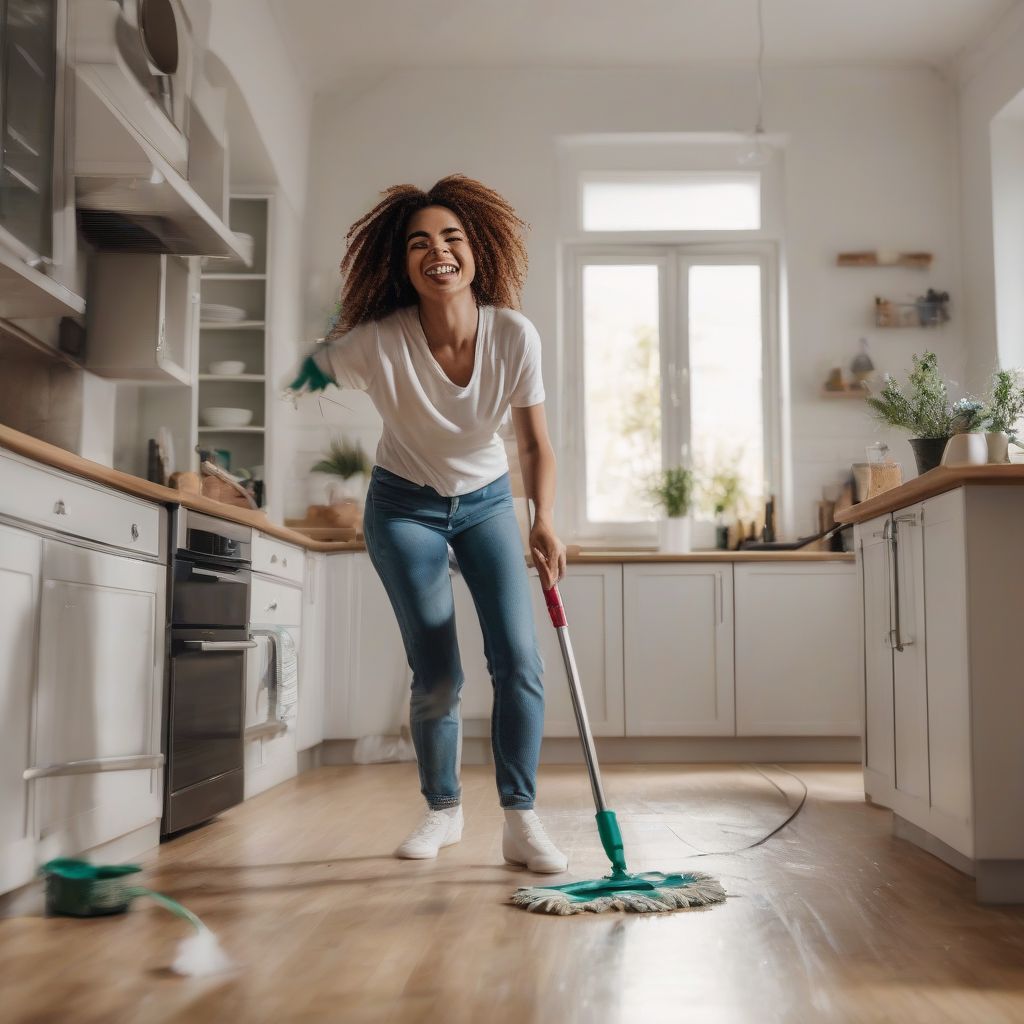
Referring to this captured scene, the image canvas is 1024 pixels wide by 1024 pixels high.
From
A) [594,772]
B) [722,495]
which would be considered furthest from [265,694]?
[722,495]

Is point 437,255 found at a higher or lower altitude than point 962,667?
higher

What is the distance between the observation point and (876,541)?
273 centimetres

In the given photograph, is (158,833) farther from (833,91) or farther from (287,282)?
(833,91)

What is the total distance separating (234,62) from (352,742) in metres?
2.49

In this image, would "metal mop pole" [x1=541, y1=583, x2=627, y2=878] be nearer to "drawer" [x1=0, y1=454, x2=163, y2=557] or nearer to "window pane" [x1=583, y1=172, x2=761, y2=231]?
"drawer" [x1=0, y1=454, x2=163, y2=557]

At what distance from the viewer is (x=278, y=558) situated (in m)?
3.59

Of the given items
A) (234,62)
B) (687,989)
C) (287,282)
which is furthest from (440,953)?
(287,282)

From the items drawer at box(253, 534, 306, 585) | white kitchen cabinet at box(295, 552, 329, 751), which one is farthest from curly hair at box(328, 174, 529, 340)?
white kitchen cabinet at box(295, 552, 329, 751)

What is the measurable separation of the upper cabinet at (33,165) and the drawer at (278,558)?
0.96 m

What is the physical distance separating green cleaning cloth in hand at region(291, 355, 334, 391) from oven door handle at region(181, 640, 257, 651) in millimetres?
767

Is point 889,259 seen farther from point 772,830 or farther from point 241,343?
point 772,830

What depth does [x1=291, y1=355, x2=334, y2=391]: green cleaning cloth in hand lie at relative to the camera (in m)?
2.20

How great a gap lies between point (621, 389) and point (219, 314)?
176 centimetres

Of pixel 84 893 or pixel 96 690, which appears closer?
pixel 84 893
